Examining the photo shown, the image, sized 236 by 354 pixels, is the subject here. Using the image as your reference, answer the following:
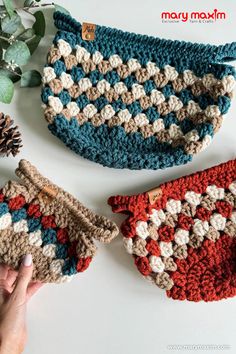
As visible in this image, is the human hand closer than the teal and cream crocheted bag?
Yes

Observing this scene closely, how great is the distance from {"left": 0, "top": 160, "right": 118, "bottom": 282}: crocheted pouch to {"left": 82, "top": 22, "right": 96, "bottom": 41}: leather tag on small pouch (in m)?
0.35

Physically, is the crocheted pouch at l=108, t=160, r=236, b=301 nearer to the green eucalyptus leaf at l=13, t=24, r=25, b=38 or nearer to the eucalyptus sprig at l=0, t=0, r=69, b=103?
the eucalyptus sprig at l=0, t=0, r=69, b=103

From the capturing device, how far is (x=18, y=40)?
1121 millimetres

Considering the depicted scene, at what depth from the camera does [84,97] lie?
1.13m

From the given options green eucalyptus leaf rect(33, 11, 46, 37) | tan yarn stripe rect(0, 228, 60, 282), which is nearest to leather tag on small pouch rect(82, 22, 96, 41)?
green eucalyptus leaf rect(33, 11, 46, 37)

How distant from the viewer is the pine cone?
1.07 meters

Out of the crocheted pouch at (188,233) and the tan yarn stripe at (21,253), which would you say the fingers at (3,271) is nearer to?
the tan yarn stripe at (21,253)

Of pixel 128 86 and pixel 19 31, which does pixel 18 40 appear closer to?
pixel 19 31

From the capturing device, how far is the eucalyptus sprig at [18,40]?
110cm

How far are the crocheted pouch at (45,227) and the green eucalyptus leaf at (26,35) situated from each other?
12.3 inches

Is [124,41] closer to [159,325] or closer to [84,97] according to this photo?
[84,97]

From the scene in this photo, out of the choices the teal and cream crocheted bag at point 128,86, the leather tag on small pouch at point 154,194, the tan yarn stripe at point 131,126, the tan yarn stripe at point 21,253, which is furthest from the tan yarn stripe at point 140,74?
the tan yarn stripe at point 21,253

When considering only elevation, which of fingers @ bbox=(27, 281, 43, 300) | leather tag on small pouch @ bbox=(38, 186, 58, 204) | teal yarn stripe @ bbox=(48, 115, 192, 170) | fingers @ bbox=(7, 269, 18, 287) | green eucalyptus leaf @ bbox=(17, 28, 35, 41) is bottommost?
fingers @ bbox=(27, 281, 43, 300)

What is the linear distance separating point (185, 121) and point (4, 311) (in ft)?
2.01
